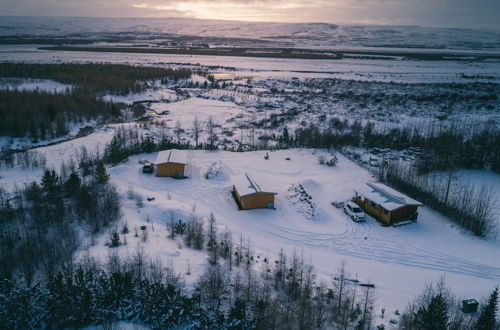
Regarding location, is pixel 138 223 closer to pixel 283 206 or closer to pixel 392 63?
pixel 283 206

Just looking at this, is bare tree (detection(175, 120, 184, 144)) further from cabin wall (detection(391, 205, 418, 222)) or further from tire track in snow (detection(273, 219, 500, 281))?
cabin wall (detection(391, 205, 418, 222))

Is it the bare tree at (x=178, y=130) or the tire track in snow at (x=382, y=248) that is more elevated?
the bare tree at (x=178, y=130)

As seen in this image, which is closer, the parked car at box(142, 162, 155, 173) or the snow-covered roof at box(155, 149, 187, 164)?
the snow-covered roof at box(155, 149, 187, 164)

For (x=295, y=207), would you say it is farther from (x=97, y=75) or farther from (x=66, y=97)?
(x=97, y=75)

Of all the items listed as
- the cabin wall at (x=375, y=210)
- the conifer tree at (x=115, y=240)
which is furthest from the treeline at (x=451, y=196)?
the conifer tree at (x=115, y=240)

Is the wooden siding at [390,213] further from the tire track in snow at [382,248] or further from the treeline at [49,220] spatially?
the treeline at [49,220]

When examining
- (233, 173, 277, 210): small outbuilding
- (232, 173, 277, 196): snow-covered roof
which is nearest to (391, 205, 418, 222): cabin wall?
(233, 173, 277, 210): small outbuilding
